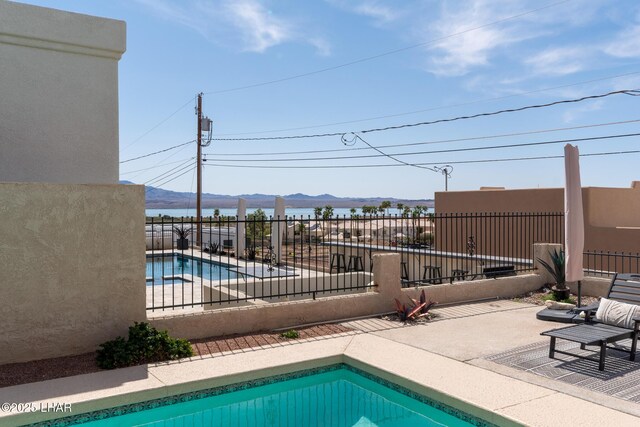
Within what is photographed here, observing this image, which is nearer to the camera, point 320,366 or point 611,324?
point 320,366

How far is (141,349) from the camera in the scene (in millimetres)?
6883

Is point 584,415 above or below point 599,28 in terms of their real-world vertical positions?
below

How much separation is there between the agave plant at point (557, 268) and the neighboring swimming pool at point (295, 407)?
671 centimetres

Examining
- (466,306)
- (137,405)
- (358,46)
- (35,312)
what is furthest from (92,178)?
(358,46)

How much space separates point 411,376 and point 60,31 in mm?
8266

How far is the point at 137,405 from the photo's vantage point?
18.5 ft

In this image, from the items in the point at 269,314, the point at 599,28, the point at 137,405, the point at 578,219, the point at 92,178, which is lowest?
the point at 137,405

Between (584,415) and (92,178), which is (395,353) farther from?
(92,178)

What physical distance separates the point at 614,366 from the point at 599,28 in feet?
49.0

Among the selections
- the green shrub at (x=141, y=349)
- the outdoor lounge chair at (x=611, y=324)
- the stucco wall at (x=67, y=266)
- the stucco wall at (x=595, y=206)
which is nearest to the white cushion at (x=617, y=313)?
the outdoor lounge chair at (x=611, y=324)

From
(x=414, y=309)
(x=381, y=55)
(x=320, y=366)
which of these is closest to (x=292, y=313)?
(x=320, y=366)

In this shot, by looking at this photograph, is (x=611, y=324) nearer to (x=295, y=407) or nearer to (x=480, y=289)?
(x=480, y=289)

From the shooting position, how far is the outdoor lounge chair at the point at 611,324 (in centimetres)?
622

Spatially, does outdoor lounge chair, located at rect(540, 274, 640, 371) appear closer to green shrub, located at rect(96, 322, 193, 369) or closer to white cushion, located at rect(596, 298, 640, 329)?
white cushion, located at rect(596, 298, 640, 329)
